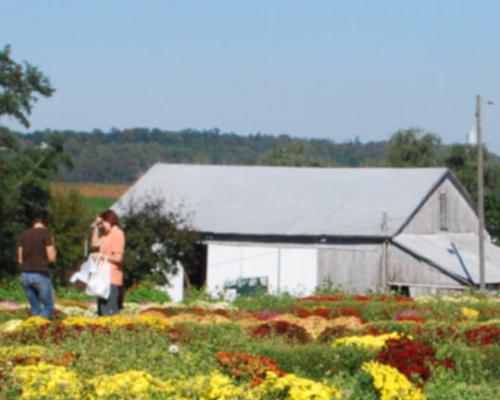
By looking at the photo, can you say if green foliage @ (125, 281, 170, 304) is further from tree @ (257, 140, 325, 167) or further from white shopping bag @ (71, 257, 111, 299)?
tree @ (257, 140, 325, 167)

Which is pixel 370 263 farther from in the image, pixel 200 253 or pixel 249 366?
pixel 249 366

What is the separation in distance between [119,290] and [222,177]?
43380 millimetres

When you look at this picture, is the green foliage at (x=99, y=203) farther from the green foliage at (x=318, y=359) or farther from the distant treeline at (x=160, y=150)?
the green foliage at (x=318, y=359)

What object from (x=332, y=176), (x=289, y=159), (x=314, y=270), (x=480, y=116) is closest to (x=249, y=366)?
(x=480, y=116)

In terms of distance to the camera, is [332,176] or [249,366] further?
[332,176]

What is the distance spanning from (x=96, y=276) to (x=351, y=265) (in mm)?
35847

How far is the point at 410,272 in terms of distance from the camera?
53438 mm

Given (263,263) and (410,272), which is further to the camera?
(263,263)

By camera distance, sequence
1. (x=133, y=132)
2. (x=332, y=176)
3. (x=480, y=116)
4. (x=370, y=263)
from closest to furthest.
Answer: (x=480, y=116)
(x=370, y=263)
(x=332, y=176)
(x=133, y=132)

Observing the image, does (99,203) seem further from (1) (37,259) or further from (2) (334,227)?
(1) (37,259)

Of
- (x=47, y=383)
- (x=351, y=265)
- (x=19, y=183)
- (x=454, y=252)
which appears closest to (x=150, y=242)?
(x=19, y=183)

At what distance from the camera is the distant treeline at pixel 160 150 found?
143m

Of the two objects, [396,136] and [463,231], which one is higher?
[396,136]

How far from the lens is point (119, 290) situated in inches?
753
